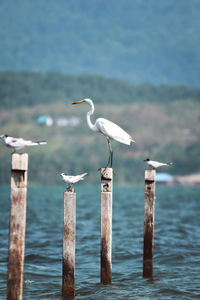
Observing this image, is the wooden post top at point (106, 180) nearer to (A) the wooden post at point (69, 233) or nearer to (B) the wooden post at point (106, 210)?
(B) the wooden post at point (106, 210)

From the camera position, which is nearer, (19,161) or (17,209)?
(19,161)

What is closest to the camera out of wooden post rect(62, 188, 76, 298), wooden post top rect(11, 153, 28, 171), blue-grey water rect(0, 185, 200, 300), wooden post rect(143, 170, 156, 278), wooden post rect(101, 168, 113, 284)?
wooden post top rect(11, 153, 28, 171)

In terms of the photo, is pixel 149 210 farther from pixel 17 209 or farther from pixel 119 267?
pixel 17 209

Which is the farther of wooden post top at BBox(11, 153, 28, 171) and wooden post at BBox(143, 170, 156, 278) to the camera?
wooden post at BBox(143, 170, 156, 278)

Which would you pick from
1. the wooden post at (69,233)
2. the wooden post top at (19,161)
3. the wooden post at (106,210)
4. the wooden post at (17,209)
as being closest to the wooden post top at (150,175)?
the wooden post at (106,210)

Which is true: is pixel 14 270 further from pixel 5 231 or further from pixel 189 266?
pixel 5 231

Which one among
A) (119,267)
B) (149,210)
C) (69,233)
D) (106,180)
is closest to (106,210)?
(106,180)

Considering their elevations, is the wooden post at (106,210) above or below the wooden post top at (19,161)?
below

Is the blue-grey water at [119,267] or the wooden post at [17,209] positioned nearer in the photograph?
the wooden post at [17,209]

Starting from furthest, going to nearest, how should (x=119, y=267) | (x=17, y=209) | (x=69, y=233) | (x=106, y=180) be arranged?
(x=119, y=267)
(x=106, y=180)
(x=69, y=233)
(x=17, y=209)

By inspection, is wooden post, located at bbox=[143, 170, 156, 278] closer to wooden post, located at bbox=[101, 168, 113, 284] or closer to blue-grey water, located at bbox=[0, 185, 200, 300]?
blue-grey water, located at bbox=[0, 185, 200, 300]

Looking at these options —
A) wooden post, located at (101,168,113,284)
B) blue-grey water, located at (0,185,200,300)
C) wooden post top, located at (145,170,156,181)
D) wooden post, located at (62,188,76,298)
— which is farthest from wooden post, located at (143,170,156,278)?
wooden post, located at (62,188,76,298)

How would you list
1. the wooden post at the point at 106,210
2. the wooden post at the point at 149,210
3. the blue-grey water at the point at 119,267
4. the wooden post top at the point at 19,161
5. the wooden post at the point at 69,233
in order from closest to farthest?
the wooden post top at the point at 19,161
the wooden post at the point at 69,233
the wooden post at the point at 106,210
the blue-grey water at the point at 119,267
the wooden post at the point at 149,210

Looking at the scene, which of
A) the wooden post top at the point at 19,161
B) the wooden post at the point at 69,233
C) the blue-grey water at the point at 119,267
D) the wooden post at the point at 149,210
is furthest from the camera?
the wooden post at the point at 149,210
